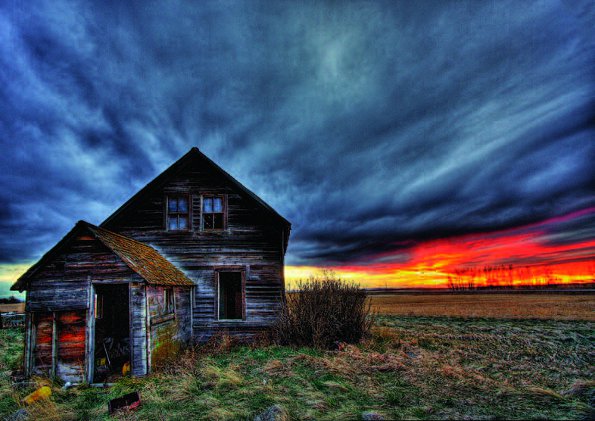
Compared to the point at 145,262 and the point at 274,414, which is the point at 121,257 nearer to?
the point at 145,262

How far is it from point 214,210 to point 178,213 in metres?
1.43

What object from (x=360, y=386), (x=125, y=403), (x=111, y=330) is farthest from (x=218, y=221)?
(x=360, y=386)

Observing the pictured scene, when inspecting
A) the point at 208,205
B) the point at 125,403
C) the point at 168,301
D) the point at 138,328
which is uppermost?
the point at 208,205

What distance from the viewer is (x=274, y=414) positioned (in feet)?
16.7

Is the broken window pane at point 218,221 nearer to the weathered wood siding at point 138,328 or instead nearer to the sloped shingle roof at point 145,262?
the sloped shingle roof at point 145,262

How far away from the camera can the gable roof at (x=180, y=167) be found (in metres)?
12.4

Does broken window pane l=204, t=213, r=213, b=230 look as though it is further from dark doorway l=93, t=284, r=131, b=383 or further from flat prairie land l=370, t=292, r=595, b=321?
flat prairie land l=370, t=292, r=595, b=321

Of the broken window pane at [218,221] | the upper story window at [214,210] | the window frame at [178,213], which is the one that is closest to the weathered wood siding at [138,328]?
the window frame at [178,213]

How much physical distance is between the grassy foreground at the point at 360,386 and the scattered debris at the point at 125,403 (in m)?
0.17

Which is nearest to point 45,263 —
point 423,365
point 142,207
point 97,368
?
point 97,368

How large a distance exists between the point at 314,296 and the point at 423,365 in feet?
13.8

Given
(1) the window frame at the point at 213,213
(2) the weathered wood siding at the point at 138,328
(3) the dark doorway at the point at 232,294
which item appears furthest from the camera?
(3) the dark doorway at the point at 232,294

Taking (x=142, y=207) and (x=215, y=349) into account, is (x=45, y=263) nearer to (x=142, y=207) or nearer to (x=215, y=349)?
(x=142, y=207)

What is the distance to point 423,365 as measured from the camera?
25.3 feet
